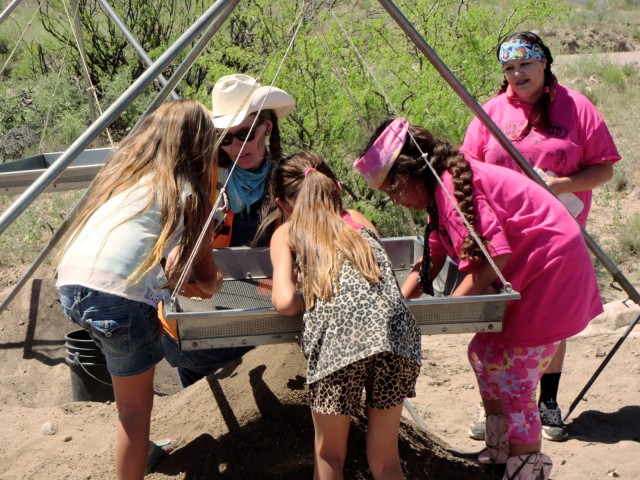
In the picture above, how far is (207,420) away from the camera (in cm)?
324

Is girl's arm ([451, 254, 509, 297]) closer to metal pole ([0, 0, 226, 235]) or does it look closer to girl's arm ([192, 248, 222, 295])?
girl's arm ([192, 248, 222, 295])

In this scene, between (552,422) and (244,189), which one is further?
(552,422)

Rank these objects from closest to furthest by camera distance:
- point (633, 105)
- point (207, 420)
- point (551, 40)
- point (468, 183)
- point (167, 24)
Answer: point (468, 183), point (207, 420), point (167, 24), point (633, 105), point (551, 40)

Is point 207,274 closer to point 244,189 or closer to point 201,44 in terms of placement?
point 244,189

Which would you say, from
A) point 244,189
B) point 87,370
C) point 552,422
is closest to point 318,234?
point 244,189

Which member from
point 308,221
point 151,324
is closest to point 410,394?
point 308,221

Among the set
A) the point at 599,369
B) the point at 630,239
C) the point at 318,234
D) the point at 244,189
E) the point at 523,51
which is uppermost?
the point at 523,51

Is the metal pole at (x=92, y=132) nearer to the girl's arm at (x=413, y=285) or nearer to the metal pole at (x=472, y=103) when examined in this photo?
the metal pole at (x=472, y=103)

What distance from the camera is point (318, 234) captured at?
263 cm

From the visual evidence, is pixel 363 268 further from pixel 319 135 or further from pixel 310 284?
pixel 319 135

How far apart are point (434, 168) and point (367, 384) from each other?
71 centimetres

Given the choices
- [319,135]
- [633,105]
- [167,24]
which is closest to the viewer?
[319,135]

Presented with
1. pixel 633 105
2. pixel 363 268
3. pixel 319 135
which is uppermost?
pixel 363 268

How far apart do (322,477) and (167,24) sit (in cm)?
810
